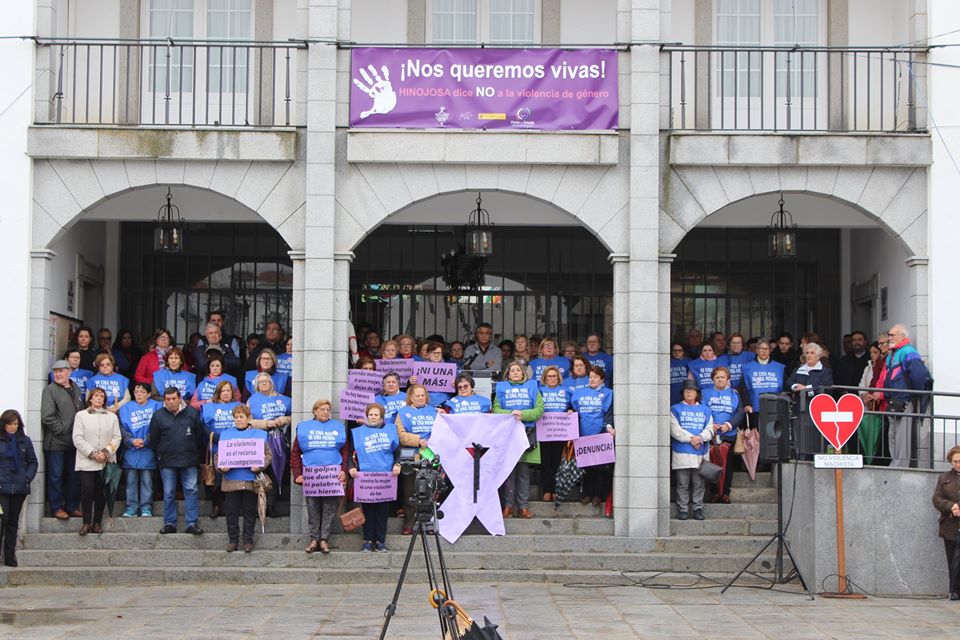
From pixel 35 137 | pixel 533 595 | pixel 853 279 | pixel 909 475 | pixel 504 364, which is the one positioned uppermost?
pixel 35 137

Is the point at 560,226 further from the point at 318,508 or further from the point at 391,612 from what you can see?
the point at 391,612

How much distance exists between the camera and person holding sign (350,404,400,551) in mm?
15516

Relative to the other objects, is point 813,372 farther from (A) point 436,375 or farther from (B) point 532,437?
(A) point 436,375

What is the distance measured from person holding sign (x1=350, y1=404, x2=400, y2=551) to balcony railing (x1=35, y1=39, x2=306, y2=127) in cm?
419

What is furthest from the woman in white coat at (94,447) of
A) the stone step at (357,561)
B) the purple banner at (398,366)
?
the purple banner at (398,366)

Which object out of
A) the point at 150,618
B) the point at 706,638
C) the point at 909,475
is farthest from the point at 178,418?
the point at 909,475

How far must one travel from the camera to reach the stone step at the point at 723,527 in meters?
16.0

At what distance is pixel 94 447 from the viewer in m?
→ 15.7

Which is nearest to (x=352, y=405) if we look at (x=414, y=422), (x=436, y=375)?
(x=414, y=422)

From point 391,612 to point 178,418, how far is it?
5.76 meters

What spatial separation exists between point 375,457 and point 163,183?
432 centimetres

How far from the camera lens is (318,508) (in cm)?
1561

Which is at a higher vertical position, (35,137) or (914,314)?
(35,137)

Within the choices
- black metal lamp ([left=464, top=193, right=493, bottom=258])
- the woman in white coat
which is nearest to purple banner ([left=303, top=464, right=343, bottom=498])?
the woman in white coat
